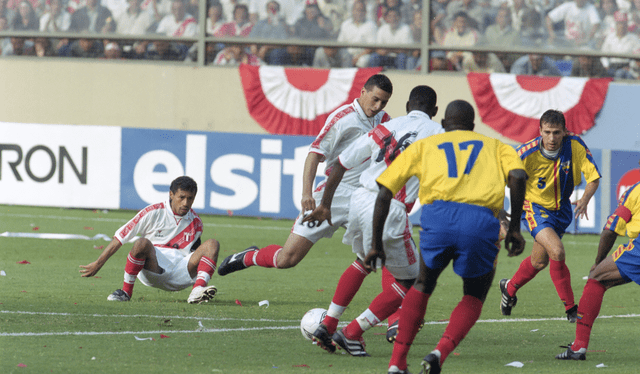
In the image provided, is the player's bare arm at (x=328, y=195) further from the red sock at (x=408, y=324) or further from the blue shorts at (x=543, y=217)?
the blue shorts at (x=543, y=217)

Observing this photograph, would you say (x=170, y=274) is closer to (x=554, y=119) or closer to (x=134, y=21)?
(x=554, y=119)

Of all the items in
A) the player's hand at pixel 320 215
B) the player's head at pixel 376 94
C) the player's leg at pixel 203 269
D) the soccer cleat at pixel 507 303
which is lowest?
the soccer cleat at pixel 507 303

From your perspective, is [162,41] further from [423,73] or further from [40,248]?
[40,248]

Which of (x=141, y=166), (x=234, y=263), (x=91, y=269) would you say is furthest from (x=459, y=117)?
(x=141, y=166)

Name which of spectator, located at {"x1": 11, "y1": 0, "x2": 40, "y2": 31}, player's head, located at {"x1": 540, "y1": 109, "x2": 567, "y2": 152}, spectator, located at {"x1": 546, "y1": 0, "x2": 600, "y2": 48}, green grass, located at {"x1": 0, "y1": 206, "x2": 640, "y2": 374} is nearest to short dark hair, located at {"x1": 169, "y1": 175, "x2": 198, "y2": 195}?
green grass, located at {"x1": 0, "y1": 206, "x2": 640, "y2": 374}

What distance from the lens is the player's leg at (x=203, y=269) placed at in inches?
287

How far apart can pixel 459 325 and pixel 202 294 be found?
3026 millimetres

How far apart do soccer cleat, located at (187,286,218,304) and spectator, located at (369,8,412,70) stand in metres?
10.3

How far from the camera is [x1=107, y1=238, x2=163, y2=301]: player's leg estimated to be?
24.0ft

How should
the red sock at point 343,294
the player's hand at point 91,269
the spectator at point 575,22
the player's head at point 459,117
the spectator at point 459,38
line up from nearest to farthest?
the player's head at point 459,117 → the red sock at point 343,294 → the player's hand at point 91,269 → the spectator at point 575,22 → the spectator at point 459,38

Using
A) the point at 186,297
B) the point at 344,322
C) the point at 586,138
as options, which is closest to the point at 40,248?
the point at 186,297

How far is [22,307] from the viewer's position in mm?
6863

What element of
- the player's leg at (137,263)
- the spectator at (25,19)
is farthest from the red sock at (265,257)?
the spectator at (25,19)

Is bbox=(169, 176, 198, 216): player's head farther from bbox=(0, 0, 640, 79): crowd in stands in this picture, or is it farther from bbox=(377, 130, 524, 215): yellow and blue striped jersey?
bbox=(0, 0, 640, 79): crowd in stands
